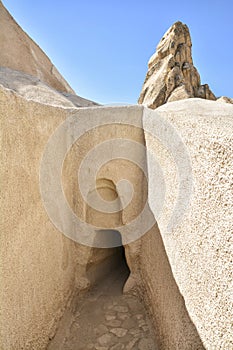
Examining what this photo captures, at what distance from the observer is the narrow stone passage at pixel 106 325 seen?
10.4 ft

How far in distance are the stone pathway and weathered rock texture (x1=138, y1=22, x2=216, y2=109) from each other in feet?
24.4

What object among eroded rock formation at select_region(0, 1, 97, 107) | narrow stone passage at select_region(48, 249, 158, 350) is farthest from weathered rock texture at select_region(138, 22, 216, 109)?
narrow stone passage at select_region(48, 249, 158, 350)

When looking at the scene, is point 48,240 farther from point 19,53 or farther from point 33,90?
point 19,53

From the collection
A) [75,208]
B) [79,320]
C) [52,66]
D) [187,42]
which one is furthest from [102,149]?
[187,42]

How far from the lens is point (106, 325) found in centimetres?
349

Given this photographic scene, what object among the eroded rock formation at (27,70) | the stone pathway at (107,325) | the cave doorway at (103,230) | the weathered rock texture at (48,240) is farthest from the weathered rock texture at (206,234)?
the eroded rock formation at (27,70)

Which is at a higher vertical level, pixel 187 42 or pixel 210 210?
pixel 187 42

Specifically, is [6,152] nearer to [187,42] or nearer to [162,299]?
[162,299]

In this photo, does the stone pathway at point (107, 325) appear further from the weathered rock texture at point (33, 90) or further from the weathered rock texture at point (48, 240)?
the weathered rock texture at point (33, 90)

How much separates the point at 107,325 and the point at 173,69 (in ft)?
30.9

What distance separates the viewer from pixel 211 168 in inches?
73.0

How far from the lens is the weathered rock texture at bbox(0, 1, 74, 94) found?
241 inches

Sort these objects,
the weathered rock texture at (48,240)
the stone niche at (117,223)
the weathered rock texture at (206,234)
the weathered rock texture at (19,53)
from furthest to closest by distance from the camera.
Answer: the weathered rock texture at (19,53)
the weathered rock texture at (48,240)
the stone niche at (117,223)
the weathered rock texture at (206,234)

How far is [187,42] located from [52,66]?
6.95 m
